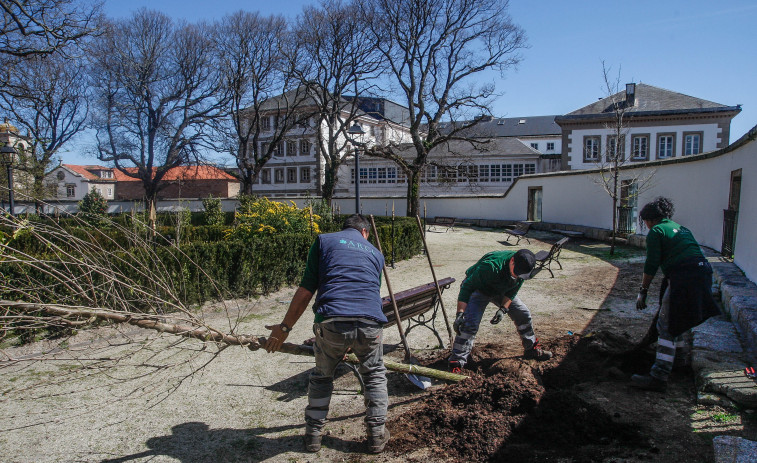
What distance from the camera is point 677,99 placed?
3011 centimetres

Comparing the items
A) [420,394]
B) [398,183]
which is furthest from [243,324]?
[398,183]

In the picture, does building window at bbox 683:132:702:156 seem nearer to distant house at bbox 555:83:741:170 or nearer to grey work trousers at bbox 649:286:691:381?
distant house at bbox 555:83:741:170

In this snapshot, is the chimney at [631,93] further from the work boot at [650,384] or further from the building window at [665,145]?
the work boot at [650,384]

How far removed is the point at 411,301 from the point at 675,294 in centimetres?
242

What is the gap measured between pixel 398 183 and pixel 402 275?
31.5 metres

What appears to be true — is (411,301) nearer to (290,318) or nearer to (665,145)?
(290,318)

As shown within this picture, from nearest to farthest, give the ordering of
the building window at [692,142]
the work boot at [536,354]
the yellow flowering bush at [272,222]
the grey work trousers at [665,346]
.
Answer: the grey work trousers at [665,346], the work boot at [536,354], the yellow flowering bush at [272,222], the building window at [692,142]

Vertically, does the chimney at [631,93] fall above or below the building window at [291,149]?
above

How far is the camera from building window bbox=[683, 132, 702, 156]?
96.7 feet

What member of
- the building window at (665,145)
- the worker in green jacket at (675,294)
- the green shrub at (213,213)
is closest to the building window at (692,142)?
the building window at (665,145)

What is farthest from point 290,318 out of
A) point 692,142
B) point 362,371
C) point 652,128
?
point 692,142

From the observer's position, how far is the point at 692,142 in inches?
1163

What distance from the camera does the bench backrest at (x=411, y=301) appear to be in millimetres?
4863

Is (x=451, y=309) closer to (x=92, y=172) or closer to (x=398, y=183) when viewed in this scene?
(x=398, y=183)
